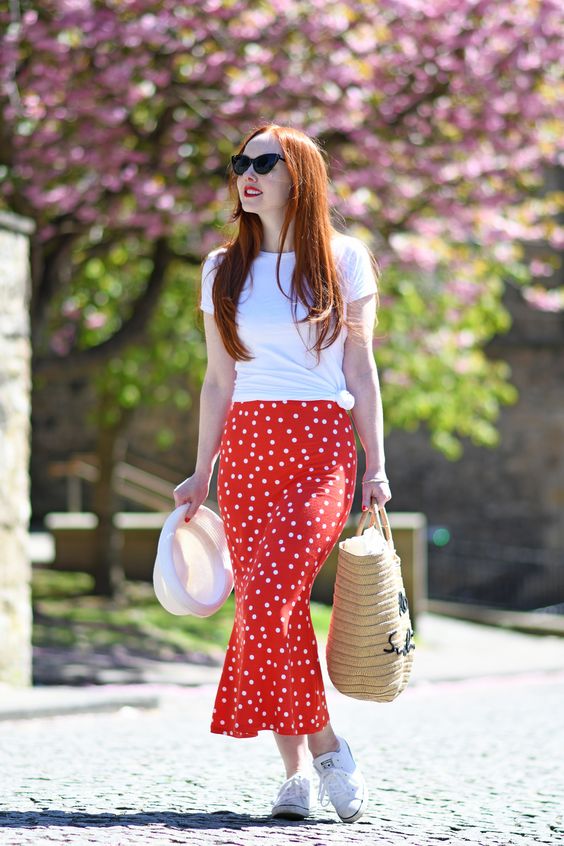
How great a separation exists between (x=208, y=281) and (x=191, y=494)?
2.13 ft

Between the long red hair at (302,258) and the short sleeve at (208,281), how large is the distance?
30mm

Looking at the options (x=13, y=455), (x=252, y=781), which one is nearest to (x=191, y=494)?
(x=252, y=781)

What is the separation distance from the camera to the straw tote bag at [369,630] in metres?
3.89

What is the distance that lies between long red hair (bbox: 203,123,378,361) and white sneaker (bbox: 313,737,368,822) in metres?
1.18

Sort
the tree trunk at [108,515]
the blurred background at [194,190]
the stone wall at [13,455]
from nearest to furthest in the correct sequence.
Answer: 1. the stone wall at [13,455]
2. the blurred background at [194,190]
3. the tree trunk at [108,515]

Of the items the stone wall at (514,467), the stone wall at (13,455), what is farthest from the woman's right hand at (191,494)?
the stone wall at (514,467)

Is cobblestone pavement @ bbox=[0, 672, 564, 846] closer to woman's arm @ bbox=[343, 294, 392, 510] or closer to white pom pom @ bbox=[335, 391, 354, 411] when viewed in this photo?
woman's arm @ bbox=[343, 294, 392, 510]

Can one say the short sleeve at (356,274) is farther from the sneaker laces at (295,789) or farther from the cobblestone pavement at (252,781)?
the cobblestone pavement at (252,781)

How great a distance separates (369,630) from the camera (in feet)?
12.8

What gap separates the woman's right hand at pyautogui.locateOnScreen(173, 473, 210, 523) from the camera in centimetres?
419

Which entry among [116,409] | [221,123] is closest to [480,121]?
[221,123]

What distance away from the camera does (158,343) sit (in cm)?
1390

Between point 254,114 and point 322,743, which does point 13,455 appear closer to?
point 254,114

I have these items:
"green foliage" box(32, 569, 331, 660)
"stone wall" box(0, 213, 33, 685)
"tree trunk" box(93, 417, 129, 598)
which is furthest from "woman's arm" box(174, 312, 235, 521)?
"tree trunk" box(93, 417, 129, 598)
